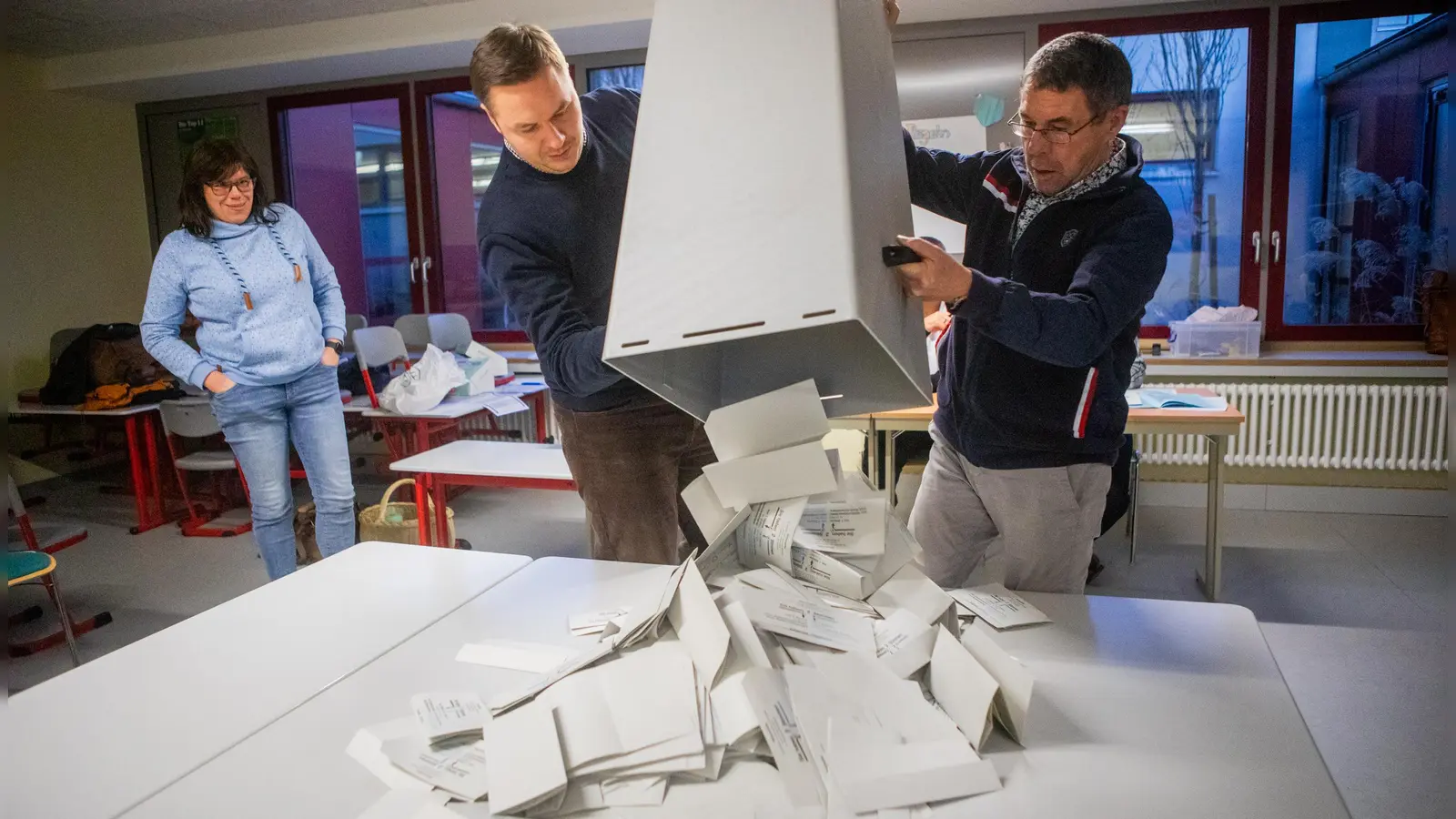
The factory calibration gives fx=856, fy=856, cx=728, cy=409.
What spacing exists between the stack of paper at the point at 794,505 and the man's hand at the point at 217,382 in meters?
2.09

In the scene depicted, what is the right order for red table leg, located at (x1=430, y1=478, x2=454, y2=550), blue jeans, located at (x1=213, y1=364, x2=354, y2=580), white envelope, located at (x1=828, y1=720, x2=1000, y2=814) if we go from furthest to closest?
red table leg, located at (x1=430, y1=478, x2=454, y2=550) → blue jeans, located at (x1=213, y1=364, x2=354, y2=580) → white envelope, located at (x1=828, y1=720, x2=1000, y2=814)

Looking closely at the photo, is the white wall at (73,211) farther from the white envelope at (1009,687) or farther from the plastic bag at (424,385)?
the white envelope at (1009,687)

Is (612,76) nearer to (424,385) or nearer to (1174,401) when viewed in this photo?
(424,385)

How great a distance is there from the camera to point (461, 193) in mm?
5270

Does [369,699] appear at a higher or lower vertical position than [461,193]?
lower

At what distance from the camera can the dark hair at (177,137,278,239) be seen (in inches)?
98.8

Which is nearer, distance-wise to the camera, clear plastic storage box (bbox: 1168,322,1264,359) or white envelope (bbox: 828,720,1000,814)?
white envelope (bbox: 828,720,1000,814)

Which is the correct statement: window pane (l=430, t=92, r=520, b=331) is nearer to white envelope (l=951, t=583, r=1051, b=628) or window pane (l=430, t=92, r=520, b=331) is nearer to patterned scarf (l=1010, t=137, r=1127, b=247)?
patterned scarf (l=1010, t=137, r=1127, b=247)

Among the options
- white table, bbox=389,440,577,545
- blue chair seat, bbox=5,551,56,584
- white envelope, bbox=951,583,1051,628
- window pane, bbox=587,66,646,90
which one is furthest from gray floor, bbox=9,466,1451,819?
window pane, bbox=587,66,646,90

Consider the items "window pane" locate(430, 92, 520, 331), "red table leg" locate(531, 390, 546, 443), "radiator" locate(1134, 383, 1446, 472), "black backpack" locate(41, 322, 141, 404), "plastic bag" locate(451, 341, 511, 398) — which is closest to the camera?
"radiator" locate(1134, 383, 1446, 472)

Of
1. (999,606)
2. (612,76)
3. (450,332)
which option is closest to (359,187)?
(450,332)

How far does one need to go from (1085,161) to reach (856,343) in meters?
0.54

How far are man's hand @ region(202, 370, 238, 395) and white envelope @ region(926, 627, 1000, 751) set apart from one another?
7.98 ft

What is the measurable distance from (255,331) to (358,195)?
3329 mm
